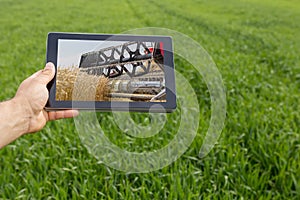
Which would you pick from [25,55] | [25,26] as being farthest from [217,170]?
[25,26]

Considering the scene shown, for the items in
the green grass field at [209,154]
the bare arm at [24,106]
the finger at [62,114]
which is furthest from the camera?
the green grass field at [209,154]

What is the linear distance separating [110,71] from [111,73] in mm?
11

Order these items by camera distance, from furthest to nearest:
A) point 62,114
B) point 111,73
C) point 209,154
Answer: point 209,154 → point 62,114 → point 111,73

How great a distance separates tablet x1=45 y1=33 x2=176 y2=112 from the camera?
1743 millimetres

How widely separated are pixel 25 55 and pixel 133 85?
642cm

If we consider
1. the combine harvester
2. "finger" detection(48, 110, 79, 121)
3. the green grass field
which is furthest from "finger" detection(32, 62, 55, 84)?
the green grass field

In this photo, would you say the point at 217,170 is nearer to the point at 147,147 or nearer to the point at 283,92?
the point at 147,147

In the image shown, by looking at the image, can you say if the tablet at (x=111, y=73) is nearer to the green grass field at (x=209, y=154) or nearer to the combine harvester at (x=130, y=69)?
the combine harvester at (x=130, y=69)

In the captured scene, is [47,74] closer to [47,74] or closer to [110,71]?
[47,74]

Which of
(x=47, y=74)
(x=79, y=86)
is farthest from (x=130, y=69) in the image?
(x=47, y=74)

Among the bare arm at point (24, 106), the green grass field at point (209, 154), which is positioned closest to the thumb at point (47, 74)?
the bare arm at point (24, 106)

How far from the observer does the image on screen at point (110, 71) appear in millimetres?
1741

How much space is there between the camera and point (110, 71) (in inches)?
68.7

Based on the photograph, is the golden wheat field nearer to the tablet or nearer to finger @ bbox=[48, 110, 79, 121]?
the tablet
